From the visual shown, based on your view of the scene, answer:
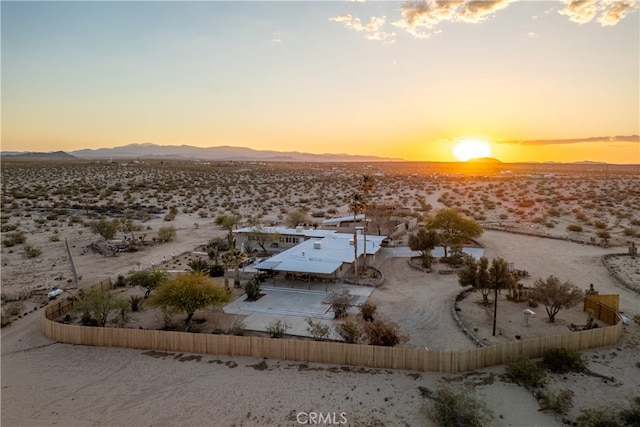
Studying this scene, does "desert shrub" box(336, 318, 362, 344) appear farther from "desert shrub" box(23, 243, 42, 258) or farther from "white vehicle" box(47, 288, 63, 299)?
"desert shrub" box(23, 243, 42, 258)

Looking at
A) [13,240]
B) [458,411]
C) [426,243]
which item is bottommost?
[458,411]

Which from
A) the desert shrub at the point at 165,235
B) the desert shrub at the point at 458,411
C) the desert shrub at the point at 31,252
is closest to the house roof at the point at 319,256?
the desert shrub at the point at 458,411

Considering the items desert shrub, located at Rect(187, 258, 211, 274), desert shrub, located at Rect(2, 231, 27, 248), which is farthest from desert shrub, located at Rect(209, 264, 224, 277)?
desert shrub, located at Rect(2, 231, 27, 248)

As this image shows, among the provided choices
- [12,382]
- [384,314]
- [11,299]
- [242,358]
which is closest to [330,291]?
[384,314]

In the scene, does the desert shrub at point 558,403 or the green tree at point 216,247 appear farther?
the green tree at point 216,247

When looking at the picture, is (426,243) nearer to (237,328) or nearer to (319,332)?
(319,332)

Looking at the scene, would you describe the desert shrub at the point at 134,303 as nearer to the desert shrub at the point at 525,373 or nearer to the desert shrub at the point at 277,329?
the desert shrub at the point at 277,329

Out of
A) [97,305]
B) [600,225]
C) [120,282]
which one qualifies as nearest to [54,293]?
[120,282]
